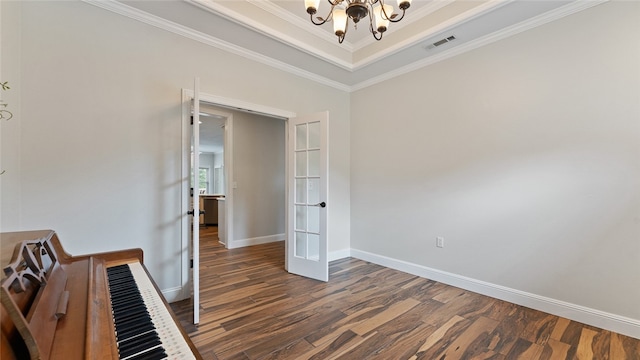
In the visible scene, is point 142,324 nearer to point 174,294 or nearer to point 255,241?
point 174,294

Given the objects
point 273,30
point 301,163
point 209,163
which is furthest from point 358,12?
point 209,163

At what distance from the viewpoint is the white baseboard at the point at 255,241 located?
4608mm

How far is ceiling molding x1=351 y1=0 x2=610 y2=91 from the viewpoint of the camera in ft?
7.16

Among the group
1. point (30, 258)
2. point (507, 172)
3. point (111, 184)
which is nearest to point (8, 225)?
point (111, 184)

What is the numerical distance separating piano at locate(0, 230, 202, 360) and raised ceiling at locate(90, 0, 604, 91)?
214 centimetres

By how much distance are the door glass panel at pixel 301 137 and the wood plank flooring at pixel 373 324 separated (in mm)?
1677

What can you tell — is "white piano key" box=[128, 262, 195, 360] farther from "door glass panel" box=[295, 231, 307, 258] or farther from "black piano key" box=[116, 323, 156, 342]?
"door glass panel" box=[295, 231, 307, 258]

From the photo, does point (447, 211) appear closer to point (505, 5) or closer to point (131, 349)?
point (505, 5)

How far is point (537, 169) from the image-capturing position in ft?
7.82

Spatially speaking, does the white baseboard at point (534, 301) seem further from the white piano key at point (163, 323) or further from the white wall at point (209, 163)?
the white wall at point (209, 163)

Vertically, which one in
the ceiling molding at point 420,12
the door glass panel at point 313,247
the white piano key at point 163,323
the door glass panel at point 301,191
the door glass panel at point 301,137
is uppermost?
the ceiling molding at point 420,12

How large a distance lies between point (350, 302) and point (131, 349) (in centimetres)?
206

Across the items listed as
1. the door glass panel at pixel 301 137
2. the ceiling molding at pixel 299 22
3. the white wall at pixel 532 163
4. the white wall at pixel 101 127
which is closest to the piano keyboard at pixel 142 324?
the white wall at pixel 101 127

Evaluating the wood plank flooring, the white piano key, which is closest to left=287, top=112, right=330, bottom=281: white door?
the wood plank flooring
